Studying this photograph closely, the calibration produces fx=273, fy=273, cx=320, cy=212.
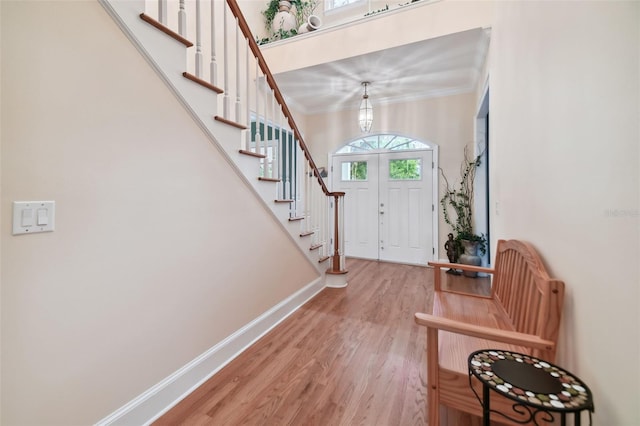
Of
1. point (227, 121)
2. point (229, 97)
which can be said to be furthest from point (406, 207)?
point (227, 121)

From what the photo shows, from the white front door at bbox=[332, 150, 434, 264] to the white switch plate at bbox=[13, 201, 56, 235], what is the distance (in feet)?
13.9

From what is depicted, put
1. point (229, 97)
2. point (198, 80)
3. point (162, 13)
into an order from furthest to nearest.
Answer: point (229, 97) → point (198, 80) → point (162, 13)

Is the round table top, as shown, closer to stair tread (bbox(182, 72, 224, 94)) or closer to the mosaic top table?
the mosaic top table

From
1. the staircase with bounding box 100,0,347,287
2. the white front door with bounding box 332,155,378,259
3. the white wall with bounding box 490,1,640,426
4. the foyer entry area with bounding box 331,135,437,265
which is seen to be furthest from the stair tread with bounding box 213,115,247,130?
the foyer entry area with bounding box 331,135,437,265

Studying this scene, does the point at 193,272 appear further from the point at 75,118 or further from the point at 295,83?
the point at 295,83

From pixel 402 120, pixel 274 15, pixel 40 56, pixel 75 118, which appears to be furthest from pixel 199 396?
pixel 274 15

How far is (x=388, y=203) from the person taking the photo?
469cm

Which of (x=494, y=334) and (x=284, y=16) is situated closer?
(x=494, y=334)

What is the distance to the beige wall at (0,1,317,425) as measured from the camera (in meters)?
0.96

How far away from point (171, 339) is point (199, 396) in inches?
15.1

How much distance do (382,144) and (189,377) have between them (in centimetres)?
420

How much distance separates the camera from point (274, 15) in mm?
4281

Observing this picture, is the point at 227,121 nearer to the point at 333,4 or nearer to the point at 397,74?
the point at 397,74

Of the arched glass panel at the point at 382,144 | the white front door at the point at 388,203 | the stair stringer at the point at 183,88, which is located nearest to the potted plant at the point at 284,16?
the arched glass panel at the point at 382,144
